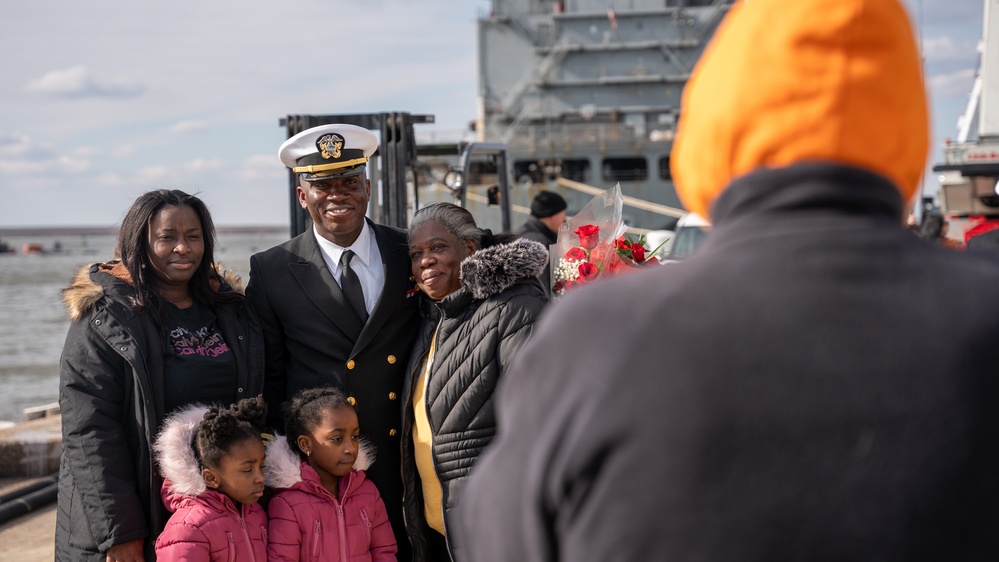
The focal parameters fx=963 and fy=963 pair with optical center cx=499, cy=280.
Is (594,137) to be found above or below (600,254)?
above

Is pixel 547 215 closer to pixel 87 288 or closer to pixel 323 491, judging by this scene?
pixel 323 491

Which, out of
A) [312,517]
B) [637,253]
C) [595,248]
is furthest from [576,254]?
[312,517]

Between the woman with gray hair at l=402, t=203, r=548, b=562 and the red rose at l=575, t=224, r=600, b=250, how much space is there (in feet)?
1.21

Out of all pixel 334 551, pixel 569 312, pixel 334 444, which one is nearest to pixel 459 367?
pixel 334 444

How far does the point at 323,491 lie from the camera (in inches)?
138

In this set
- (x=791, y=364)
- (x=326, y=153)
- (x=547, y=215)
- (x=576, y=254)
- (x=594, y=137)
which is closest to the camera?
(x=791, y=364)

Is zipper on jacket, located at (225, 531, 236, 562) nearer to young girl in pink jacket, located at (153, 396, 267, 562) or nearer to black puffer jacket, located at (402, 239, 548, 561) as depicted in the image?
young girl in pink jacket, located at (153, 396, 267, 562)

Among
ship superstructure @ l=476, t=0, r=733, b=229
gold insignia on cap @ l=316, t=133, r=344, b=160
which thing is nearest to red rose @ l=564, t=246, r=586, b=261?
gold insignia on cap @ l=316, t=133, r=344, b=160

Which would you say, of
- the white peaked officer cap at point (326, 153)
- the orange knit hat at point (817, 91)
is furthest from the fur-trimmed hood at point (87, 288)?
the orange knit hat at point (817, 91)

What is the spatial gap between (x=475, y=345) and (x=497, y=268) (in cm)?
28

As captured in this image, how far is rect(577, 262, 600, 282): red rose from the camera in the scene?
147 inches

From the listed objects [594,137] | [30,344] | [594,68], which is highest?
[594,68]

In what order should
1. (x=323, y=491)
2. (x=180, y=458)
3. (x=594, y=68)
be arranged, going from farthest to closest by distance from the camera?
(x=594, y=68), (x=323, y=491), (x=180, y=458)

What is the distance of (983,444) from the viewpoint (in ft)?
3.99
